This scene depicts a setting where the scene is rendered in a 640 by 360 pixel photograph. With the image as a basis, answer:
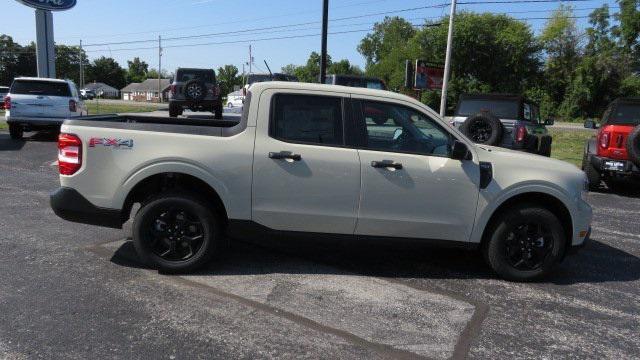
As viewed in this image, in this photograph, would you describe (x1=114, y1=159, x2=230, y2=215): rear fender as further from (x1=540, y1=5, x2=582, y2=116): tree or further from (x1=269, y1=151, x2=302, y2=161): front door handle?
(x1=540, y1=5, x2=582, y2=116): tree

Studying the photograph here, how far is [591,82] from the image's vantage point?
47.6 meters

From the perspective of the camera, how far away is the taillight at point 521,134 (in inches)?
458

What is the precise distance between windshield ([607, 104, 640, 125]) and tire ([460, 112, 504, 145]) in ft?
6.45

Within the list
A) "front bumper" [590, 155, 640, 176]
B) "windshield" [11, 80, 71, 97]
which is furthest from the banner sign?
"front bumper" [590, 155, 640, 176]

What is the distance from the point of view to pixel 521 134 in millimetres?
11672

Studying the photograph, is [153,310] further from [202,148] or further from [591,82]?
[591,82]

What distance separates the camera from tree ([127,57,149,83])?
142 metres

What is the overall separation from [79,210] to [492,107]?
9940 millimetres

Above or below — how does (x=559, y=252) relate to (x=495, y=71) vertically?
below

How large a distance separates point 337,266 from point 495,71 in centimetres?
4865

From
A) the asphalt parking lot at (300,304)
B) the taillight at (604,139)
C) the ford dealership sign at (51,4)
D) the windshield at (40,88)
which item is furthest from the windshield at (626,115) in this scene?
the ford dealership sign at (51,4)

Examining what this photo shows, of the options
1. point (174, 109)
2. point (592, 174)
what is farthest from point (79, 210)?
point (174, 109)

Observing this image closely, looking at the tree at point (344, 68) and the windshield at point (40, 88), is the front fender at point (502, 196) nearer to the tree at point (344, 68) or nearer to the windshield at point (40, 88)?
the windshield at point (40, 88)

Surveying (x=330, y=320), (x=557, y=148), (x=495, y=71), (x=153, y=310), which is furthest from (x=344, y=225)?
(x=495, y=71)
